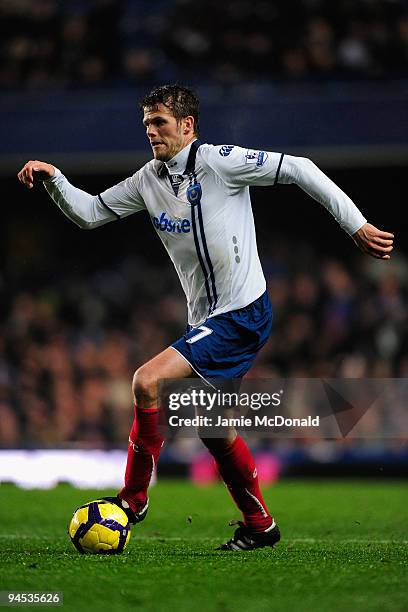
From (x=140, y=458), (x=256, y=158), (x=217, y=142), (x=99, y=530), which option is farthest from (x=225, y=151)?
(x=217, y=142)

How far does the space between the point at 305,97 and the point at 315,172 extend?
Result: 7.35 meters

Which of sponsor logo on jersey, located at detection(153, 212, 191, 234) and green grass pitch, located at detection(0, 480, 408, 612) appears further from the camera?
sponsor logo on jersey, located at detection(153, 212, 191, 234)

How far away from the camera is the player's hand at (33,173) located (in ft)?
17.0

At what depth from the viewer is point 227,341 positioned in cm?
503

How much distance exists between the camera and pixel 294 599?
12.1 feet

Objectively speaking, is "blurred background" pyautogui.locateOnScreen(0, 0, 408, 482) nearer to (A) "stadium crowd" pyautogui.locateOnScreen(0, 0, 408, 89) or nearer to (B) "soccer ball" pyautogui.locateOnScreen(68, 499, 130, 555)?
(A) "stadium crowd" pyautogui.locateOnScreen(0, 0, 408, 89)

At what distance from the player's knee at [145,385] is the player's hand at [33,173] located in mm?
1097

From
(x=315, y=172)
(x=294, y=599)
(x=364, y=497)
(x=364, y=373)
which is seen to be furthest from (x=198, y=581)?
(x=364, y=373)

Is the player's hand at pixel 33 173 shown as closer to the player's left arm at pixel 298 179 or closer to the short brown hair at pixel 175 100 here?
the short brown hair at pixel 175 100

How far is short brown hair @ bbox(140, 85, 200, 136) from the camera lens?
511cm

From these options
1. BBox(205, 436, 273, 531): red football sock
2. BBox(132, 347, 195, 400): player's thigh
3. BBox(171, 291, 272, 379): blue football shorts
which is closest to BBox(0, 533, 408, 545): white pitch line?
BBox(205, 436, 273, 531): red football sock

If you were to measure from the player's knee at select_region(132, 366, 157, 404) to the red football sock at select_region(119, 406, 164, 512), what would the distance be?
0.10 metres

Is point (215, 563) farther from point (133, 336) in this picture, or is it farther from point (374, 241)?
point (133, 336)

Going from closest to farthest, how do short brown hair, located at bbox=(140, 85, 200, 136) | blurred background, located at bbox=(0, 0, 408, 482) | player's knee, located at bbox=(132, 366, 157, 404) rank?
1. player's knee, located at bbox=(132, 366, 157, 404)
2. short brown hair, located at bbox=(140, 85, 200, 136)
3. blurred background, located at bbox=(0, 0, 408, 482)
